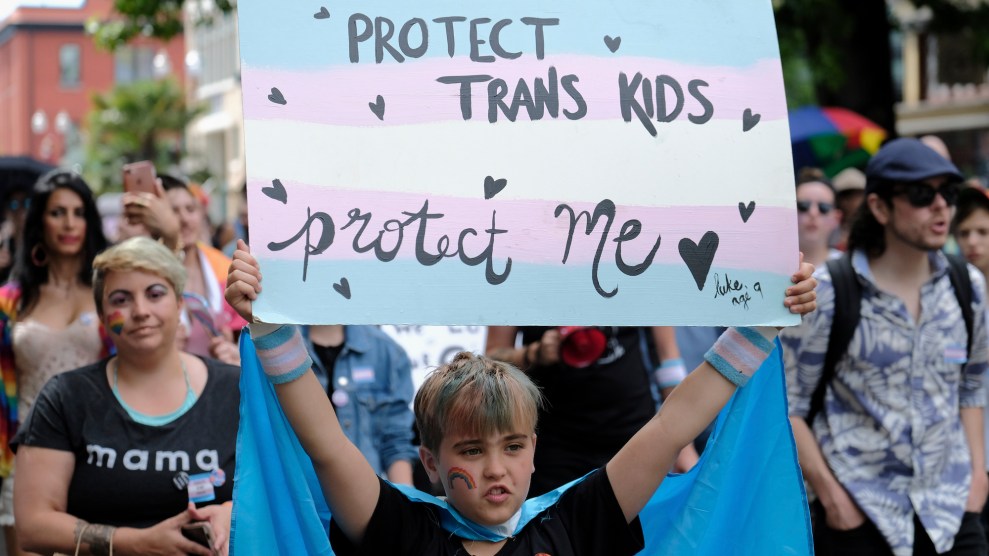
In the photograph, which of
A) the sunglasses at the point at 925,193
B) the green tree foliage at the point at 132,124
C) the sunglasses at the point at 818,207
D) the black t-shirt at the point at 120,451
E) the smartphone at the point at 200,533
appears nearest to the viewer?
the smartphone at the point at 200,533

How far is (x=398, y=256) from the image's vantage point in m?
3.00

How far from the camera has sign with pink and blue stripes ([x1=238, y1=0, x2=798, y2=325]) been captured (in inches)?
118

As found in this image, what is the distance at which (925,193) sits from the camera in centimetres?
467

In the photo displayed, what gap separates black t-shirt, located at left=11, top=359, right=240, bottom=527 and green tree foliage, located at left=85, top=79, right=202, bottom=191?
42.0 meters

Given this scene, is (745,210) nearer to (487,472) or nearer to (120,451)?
(487,472)

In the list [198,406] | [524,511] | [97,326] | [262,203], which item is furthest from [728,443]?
[97,326]

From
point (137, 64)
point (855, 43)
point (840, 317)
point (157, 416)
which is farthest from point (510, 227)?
point (137, 64)

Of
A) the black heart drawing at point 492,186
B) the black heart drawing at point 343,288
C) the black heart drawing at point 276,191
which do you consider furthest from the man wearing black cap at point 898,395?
the black heart drawing at point 276,191

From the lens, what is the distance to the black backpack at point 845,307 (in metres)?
4.61

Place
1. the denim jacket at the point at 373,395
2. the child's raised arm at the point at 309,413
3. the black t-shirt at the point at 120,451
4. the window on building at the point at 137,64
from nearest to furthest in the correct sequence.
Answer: the child's raised arm at the point at 309,413, the black t-shirt at the point at 120,451, the denim jacket at the point at 373,395, the window on building at the point at 137,64

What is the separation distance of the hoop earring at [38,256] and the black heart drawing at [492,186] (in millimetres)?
3191

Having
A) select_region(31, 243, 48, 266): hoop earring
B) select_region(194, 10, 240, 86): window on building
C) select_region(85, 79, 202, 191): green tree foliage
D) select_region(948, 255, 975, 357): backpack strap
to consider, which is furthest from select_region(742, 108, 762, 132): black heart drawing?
select_region(194, 10, 240, 86): window on building

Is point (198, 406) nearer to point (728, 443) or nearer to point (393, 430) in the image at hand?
point (393, 430)

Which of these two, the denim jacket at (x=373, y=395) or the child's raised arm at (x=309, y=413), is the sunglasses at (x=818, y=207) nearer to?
the denim jacket at (x=373, y=395)
